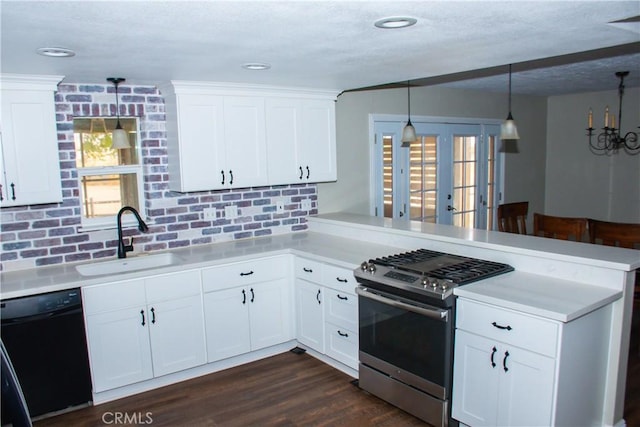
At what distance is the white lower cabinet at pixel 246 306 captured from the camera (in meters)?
3.56

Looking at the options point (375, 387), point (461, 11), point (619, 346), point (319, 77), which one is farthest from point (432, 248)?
point (461, 11)

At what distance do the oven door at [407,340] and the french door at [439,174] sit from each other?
2.11 meters

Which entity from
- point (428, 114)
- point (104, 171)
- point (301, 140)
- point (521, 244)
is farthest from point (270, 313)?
point (428, 114)

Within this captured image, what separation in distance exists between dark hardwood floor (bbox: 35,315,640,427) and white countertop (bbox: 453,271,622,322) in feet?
3.02

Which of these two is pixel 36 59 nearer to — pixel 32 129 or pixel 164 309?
pixel 32 129

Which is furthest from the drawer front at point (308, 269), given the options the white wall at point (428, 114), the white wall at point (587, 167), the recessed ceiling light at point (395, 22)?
the white wall at point (587, 167)

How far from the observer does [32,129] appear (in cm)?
319

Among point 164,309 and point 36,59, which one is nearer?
point 36,59

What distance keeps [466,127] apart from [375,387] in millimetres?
3679

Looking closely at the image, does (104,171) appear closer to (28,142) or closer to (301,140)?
(28,142)

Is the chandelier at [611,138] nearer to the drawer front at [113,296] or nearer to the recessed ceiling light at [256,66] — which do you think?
the recessed ceiling light at [256,66]

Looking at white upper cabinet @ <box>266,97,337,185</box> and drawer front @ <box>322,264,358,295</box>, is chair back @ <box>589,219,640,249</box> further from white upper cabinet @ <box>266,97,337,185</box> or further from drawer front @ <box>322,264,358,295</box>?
white upper cabinet @ <box>266,97,337,185</box>

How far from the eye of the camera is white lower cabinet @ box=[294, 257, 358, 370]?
134 inches

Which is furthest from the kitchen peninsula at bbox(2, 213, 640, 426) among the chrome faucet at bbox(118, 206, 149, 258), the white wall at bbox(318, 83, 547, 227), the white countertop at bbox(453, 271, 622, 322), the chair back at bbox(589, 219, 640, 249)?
the white wall at bbox(318, 83, 547, 227)
